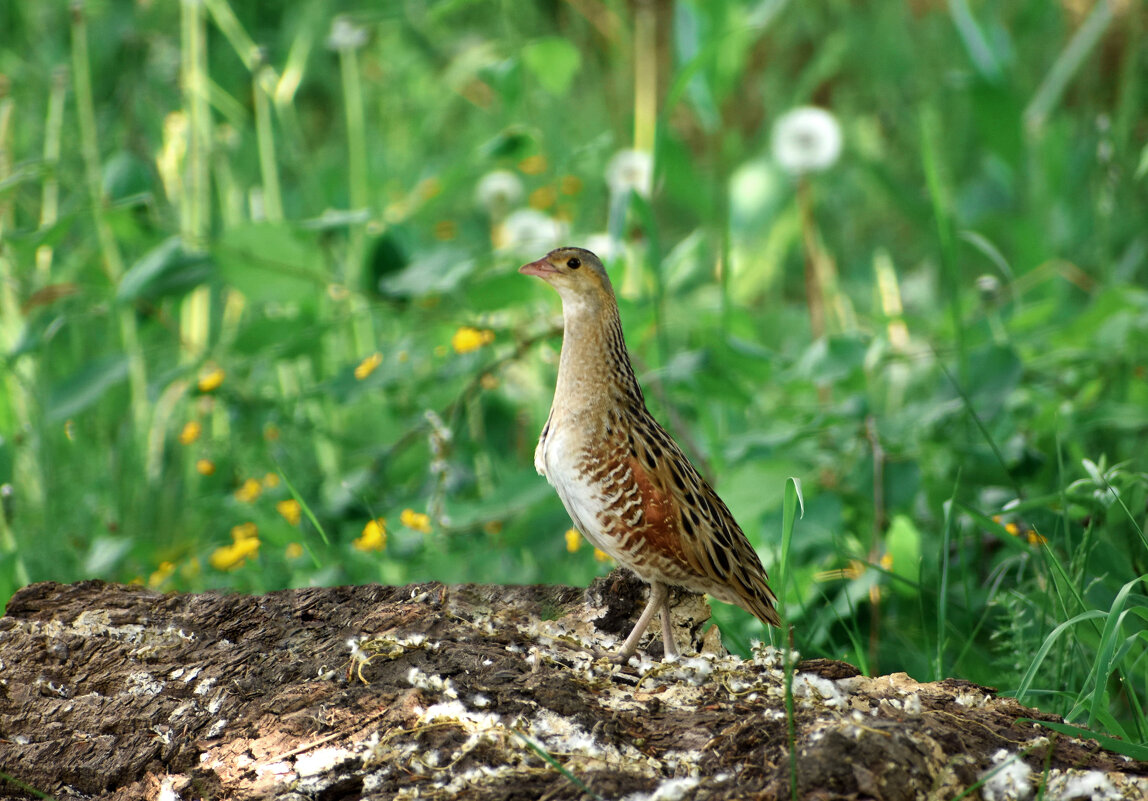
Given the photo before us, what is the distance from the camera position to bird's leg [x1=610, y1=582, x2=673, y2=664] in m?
2.52

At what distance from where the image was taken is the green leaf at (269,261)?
4047mm

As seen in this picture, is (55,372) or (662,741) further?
(55,372)

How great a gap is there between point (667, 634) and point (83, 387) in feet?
8.25

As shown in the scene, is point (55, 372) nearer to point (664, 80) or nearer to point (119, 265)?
point (119, 265)

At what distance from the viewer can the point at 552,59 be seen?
488cm

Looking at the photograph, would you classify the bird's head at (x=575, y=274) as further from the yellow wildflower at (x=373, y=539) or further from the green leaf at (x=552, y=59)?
the green leaf at (x=552, y=59)

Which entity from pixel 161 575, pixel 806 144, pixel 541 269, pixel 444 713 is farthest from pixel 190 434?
pixel 806 144

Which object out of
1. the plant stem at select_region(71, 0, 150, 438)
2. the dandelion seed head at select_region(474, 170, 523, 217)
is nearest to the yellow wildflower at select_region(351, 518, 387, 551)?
the plant stem at select_region(71, 0, 150, 438)

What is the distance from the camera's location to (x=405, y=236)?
176 inches

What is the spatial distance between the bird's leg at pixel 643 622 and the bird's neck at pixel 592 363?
1.41 feet

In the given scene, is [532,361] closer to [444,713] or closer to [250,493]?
[250,493]

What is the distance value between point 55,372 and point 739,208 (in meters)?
3.38

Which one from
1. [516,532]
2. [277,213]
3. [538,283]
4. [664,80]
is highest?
[664,80]

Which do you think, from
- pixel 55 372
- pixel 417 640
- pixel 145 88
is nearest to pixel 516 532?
pixel 417 640
